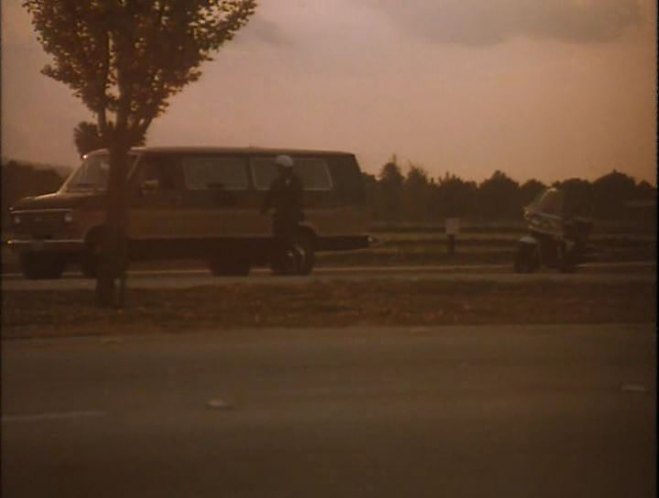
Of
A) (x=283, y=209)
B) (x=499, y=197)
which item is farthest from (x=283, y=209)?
(x=499, y=197)

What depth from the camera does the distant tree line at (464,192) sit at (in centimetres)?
829

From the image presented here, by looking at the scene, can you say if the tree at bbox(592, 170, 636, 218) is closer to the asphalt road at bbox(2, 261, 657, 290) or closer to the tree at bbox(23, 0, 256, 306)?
the asphalt road at bbox(2, 261, 657, 290)

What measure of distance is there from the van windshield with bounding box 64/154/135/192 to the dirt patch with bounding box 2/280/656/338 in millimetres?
1038

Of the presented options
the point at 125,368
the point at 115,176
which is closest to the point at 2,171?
the point at 115,176

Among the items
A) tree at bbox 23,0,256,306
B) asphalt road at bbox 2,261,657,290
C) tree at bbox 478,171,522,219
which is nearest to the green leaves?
tree at bbox 23,0,256,306

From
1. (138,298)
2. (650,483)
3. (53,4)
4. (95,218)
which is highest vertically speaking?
(53,4)

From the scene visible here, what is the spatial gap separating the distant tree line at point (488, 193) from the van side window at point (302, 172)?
41 cm

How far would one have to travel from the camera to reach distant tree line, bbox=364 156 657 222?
869 cm

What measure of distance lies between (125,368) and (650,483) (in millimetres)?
3410

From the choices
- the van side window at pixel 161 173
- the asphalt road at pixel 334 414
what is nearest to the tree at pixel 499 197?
the asphalt road at pixel 334 414

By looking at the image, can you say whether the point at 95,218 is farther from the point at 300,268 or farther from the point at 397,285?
the point at 397,285

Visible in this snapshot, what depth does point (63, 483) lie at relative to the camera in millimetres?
5195

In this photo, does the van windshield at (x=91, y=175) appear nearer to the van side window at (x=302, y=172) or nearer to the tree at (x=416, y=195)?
the van side window at (x=302, y=172)

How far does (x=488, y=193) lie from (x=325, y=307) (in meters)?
1.71
